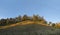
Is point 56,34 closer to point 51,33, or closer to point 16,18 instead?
point 51,33

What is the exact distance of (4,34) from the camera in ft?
57.5

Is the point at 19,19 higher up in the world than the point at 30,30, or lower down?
higher up

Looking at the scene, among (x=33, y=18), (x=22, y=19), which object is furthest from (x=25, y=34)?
(x=22, y=19)

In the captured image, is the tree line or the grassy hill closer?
the grassy hill

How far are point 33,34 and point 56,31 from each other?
9.06 ft

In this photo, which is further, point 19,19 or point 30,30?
point 19,19

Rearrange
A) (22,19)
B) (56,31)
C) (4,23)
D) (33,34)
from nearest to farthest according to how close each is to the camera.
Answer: (33,34) < (56,31) < (4,23) < (22,19)

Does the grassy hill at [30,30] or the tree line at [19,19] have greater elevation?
the tree line at [19,19]

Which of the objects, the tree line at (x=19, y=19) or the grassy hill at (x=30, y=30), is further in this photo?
the tree line at (x=19, y=19)

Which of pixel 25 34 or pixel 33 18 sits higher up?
pixel 33 18

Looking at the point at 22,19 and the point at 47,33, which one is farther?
the point at 22,19

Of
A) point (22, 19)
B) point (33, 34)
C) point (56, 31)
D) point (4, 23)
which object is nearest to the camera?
point (33, 34)

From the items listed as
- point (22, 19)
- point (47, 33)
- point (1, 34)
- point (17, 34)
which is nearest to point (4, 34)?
point (1, 34)

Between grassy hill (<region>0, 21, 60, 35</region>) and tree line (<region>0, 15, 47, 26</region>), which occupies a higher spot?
tree line (<region>0, 15, 47, 26</region>)
